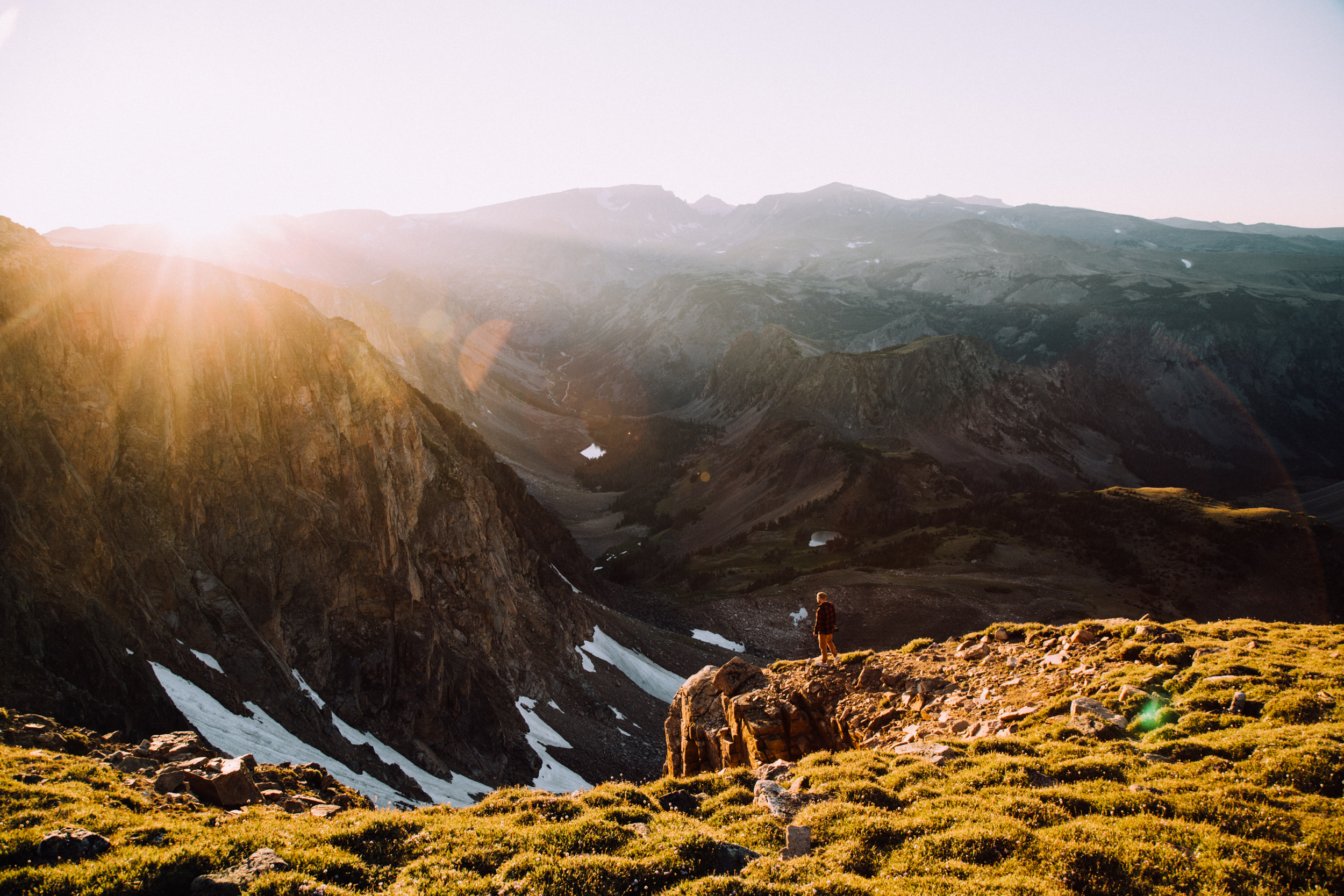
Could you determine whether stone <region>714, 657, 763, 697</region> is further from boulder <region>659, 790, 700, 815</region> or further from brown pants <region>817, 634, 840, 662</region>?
boulder <region>659, 790, 700, 815</region>

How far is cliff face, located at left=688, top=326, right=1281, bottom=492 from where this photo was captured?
144m

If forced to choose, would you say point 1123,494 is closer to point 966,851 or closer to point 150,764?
point 966,851

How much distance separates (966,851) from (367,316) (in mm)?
141499

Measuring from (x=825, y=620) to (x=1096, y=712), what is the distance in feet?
26.8

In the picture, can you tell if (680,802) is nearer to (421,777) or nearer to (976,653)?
(976,653)

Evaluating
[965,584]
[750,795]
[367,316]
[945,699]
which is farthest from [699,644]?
[367,316]

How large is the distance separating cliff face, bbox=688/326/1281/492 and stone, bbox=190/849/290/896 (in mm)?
126647

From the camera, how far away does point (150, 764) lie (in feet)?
37.2

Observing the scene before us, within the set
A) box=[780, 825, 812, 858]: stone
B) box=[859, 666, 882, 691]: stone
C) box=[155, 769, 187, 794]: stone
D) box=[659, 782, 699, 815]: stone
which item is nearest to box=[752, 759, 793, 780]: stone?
box=[659, 782, 699, 815]: stone

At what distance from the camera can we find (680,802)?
10578 mm

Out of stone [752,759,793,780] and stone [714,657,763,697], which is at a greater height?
stone [752,759,793,780]

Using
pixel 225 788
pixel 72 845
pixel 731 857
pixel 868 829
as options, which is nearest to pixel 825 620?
pixel 868 829

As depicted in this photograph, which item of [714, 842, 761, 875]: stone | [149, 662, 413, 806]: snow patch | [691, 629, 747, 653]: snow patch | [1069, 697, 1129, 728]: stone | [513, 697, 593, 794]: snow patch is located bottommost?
[691, 629, 747, 653]: snow patch

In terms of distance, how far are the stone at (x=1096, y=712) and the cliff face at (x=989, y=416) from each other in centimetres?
11802
